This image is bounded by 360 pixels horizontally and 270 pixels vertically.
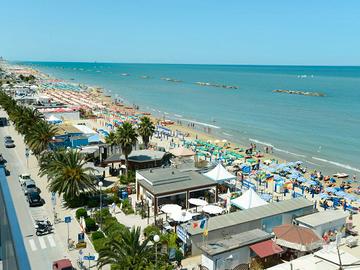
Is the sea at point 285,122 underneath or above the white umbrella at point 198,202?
underneath

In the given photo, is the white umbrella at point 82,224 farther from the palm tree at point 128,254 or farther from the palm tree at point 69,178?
the palm tree at point 128,254

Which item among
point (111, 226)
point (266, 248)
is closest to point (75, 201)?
point (111, 226)

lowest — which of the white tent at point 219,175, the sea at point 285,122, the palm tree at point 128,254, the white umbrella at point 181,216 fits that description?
the sea at point 285,122

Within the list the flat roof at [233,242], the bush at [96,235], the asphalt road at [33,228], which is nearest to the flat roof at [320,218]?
the flat roof at [233,242]

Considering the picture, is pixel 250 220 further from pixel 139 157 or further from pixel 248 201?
pixel 139 157

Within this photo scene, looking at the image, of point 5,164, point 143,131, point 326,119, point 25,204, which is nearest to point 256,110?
point 326,119

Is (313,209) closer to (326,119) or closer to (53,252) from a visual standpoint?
(53,252)
